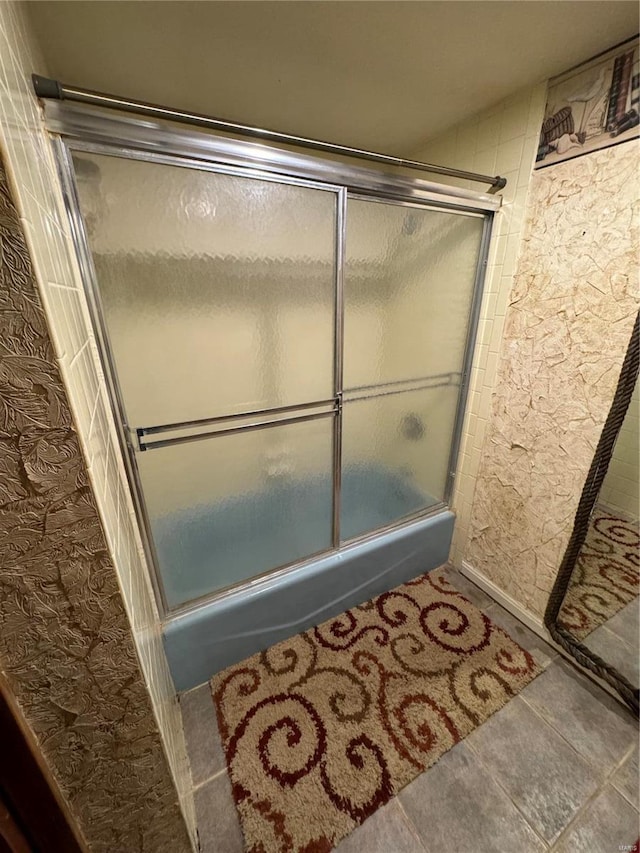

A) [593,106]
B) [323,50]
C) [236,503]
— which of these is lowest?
[236,503]

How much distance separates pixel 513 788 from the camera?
0.90 m

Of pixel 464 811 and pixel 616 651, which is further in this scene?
pixel 616 651

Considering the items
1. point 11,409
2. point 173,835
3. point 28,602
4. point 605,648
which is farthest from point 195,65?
point 605,648

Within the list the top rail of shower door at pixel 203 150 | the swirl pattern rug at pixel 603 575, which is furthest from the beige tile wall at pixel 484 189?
the swirl pattern rug at pixel 603 575

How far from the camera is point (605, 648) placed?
4.03 feet

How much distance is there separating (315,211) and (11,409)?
978 millimetres

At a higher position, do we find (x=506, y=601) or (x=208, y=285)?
(x=208, y=285)

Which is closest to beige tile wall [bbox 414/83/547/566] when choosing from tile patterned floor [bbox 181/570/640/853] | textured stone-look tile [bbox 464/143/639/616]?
textured stone-look tile [bbox 464/143/639/616]

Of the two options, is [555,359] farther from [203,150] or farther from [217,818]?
[217,818]

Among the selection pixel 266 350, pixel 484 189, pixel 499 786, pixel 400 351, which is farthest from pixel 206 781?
pixel 484 189

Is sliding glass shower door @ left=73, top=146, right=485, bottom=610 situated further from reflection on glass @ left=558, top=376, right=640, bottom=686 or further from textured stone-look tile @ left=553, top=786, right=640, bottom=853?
textured stone-look tile @ left=553, top=786, right=640, bottom=853

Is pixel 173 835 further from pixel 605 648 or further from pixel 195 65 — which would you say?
pixel 195 65

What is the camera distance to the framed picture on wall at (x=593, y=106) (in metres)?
0.85

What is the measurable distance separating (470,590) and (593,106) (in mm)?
1774
